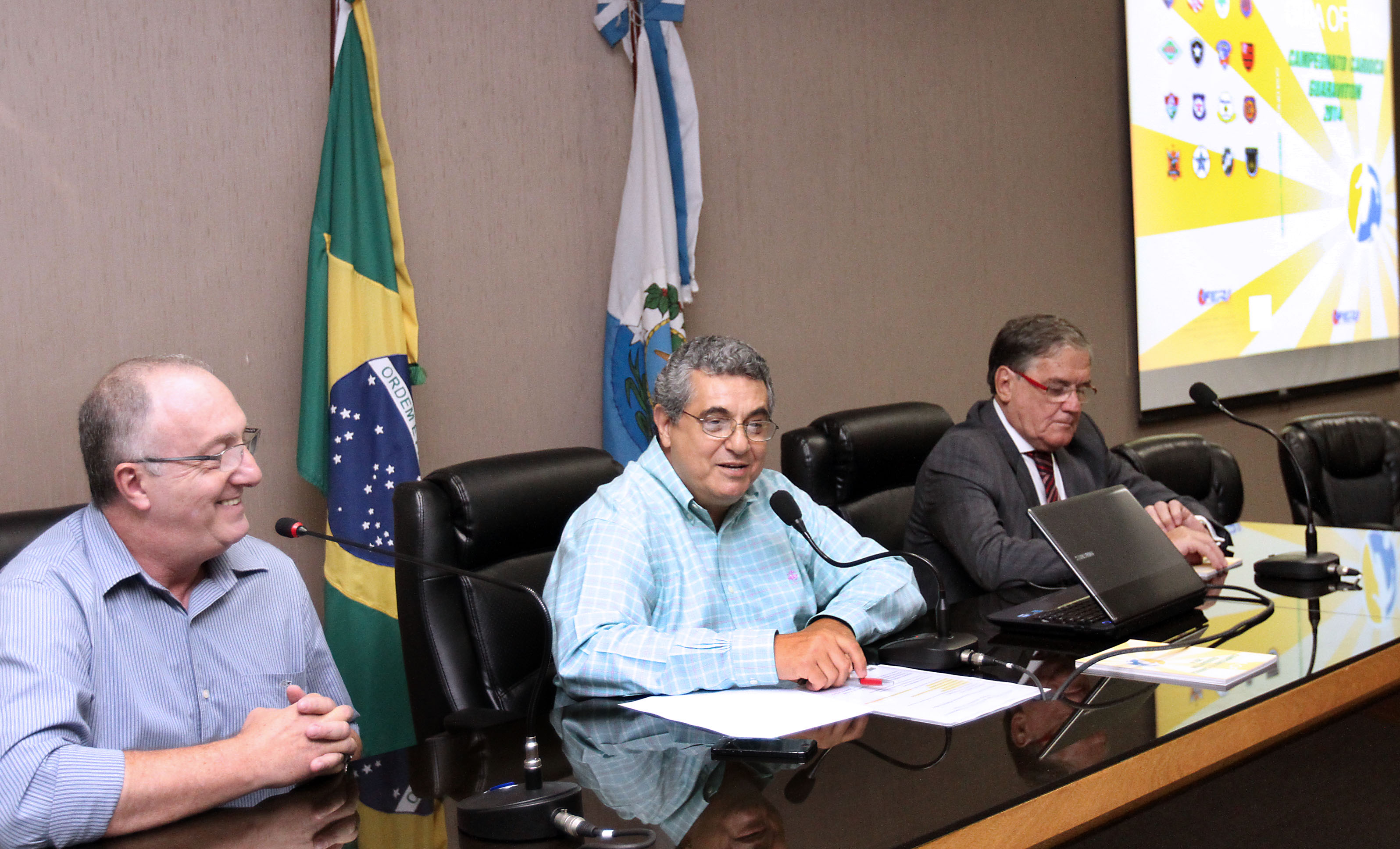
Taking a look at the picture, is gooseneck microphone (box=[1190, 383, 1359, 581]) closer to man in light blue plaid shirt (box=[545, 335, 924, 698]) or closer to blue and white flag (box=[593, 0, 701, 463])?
man in light blue plaid shirt (box=[545, 335, 924, 698])

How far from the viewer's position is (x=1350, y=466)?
146 inches

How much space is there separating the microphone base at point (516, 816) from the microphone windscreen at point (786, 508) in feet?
2.53

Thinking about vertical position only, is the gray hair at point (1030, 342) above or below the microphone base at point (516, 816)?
above

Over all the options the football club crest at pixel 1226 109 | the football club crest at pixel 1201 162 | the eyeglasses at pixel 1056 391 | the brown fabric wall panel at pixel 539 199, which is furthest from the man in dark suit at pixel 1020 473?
the football club crest at pixel 1226 109

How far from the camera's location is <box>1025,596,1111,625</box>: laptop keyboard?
74.1 inches

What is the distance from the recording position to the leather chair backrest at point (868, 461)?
2703 mm

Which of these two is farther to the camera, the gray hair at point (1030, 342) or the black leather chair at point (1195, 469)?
the black leather chair at point (1195, 469)

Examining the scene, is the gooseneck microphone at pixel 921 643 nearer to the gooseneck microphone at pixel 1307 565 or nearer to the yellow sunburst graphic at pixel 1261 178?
the gooseneck microphone at pixel 1307 565

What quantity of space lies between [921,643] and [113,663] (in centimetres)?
109

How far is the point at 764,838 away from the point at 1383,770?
4.47 ft

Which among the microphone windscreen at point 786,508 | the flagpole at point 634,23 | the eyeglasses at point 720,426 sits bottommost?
the microphone windscreen at point 786,508

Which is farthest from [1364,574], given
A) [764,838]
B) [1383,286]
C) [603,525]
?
[1383,286]

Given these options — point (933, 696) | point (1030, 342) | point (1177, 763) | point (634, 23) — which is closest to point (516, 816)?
point (933, 696)

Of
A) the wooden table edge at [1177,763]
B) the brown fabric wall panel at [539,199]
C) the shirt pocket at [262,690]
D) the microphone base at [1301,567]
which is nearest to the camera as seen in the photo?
the wooden table edge at [1177,763]
